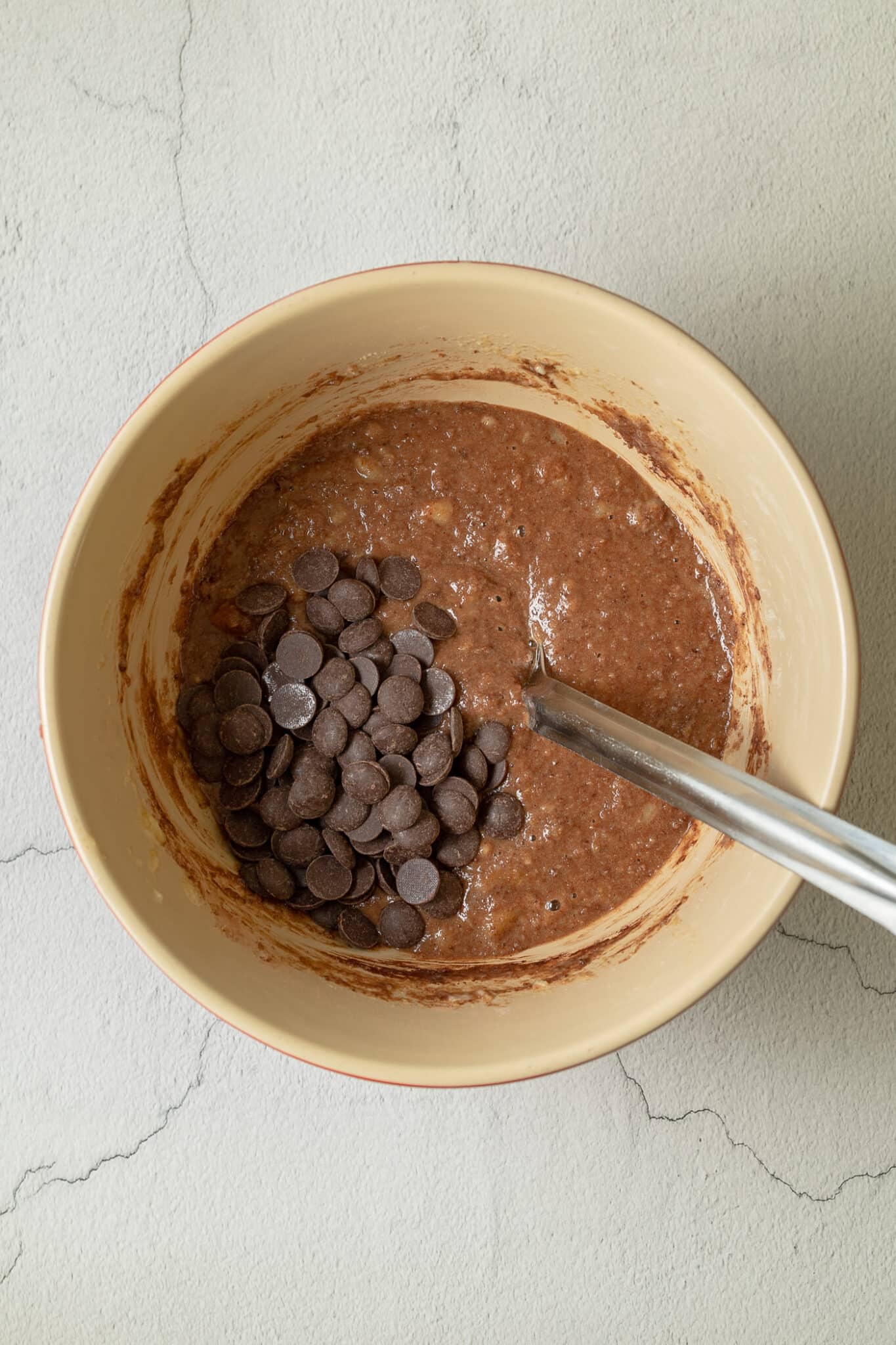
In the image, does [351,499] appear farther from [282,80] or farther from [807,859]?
[807,859]

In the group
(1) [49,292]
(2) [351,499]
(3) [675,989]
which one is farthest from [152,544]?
(3) [675,989]

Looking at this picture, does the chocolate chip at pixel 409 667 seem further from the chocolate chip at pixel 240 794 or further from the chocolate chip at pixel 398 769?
the chocolate chip at pixel 240 794

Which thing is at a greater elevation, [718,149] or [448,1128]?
[718,149]

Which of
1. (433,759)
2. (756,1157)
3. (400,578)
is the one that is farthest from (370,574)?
(756,1157)

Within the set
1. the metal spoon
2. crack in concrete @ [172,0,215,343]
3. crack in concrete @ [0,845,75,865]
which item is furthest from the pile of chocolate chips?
crack in concrete @ [172,0,215,343]

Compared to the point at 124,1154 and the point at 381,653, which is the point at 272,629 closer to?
the point at 381,653
